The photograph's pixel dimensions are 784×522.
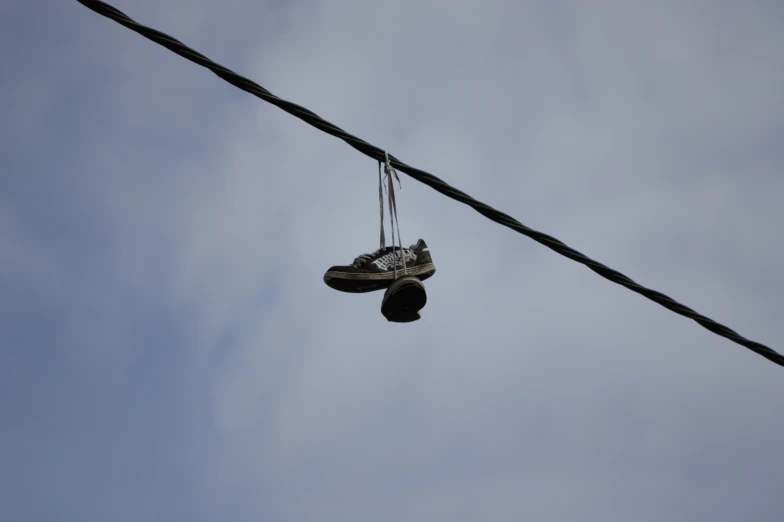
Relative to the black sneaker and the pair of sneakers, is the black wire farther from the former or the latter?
the black sneaker

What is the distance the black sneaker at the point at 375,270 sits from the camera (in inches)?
220

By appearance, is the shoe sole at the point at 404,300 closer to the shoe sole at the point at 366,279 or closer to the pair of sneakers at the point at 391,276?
the pair of sneakers at the point at 391,276

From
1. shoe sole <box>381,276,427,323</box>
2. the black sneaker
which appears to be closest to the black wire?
shoe sole <box>381,276,427,323</box>

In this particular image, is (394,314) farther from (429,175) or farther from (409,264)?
(429,175)

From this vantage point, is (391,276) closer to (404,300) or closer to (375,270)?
(375,270)

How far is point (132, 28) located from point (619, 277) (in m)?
2.58

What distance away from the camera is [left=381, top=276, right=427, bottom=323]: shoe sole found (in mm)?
5148

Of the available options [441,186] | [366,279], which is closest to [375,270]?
[366,279]

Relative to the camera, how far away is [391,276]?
5.54m

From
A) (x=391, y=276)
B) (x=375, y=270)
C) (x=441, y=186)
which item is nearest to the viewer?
(x=441, y=186)

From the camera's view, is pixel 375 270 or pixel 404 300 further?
pixel 375 270

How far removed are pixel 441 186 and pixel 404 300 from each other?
933 mm

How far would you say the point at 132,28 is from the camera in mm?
4301

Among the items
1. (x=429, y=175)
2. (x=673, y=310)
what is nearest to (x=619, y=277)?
(x=673, y=310)
